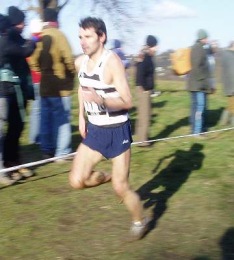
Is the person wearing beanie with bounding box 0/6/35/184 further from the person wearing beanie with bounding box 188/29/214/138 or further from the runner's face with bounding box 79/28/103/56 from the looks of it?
the person wearing beanie with bounding box 188/29/214/138

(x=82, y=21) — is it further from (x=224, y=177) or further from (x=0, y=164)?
(x=224, y=177)

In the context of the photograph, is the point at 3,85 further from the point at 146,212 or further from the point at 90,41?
the point at 146,212

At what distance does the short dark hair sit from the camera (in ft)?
14.8

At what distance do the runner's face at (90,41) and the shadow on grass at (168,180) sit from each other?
1791 mm

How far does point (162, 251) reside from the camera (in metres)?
4.77

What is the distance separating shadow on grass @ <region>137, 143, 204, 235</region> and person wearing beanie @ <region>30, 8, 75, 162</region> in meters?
1.37

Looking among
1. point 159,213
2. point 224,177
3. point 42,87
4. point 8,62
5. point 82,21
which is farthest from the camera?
point 42,87

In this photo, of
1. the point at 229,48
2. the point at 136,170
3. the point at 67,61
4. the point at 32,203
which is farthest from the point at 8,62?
the point at 229,48

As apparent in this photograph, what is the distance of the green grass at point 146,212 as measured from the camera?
4.80 meters

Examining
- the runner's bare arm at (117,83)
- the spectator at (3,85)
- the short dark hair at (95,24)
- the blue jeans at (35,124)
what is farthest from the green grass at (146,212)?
the short dark hair at (95,24)

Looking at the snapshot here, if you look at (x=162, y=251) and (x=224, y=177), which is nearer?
(x=162, y=251)

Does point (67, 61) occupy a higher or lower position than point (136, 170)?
higher

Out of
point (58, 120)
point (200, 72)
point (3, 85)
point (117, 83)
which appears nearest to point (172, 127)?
point (200, 72)

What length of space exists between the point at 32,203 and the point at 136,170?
5.76 ft
